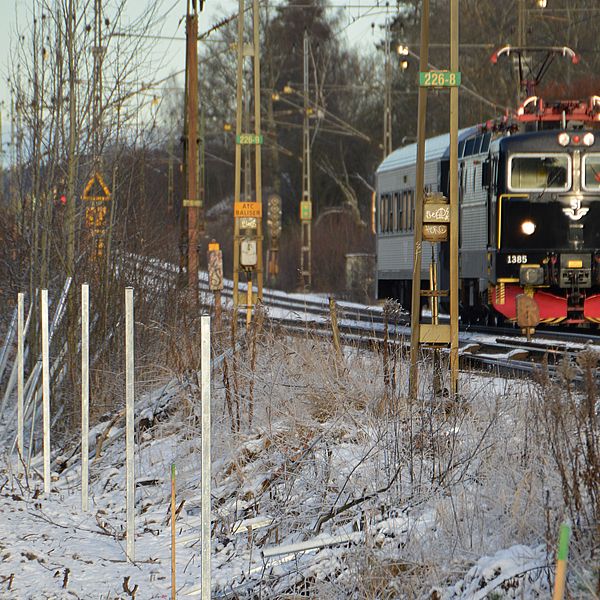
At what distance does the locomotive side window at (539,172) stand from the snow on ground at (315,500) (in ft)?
29.1

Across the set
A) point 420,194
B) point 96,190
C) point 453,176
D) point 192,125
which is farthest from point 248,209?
point 420,194

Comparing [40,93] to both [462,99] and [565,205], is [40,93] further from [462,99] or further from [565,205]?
[462,99]

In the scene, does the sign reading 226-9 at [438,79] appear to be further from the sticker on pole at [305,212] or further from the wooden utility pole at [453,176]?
the sticker on pole at [305,212]

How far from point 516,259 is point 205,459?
43.5ft

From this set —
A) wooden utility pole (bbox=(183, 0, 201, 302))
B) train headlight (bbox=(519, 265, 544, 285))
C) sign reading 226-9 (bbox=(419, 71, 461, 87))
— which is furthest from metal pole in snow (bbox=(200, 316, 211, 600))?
wooden utility pole (bbox=(183, 0, 201, 302))

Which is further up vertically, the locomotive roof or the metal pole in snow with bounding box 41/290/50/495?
the locomotive roof

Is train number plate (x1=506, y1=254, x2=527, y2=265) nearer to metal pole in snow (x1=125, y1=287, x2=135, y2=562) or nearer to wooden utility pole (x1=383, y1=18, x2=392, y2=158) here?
metal pole in snow (x1=125, y1=287, x2=135, y2=562)

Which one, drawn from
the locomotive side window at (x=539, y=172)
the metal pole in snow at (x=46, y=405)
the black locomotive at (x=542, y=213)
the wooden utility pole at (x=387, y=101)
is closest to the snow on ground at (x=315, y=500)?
the metal pole in snow at (x=46, y=405)

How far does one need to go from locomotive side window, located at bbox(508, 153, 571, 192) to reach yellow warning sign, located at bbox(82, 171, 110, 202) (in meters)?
7.37

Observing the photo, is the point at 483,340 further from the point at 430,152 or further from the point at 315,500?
the point at 315,500

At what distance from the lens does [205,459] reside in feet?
20.3

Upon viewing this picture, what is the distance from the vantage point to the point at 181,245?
2017cm

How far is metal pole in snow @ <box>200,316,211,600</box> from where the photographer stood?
6.10m

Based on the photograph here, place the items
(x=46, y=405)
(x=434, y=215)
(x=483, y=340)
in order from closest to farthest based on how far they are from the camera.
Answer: (x=46, y=405), (x=434, y=215), (x=483, y=340)
